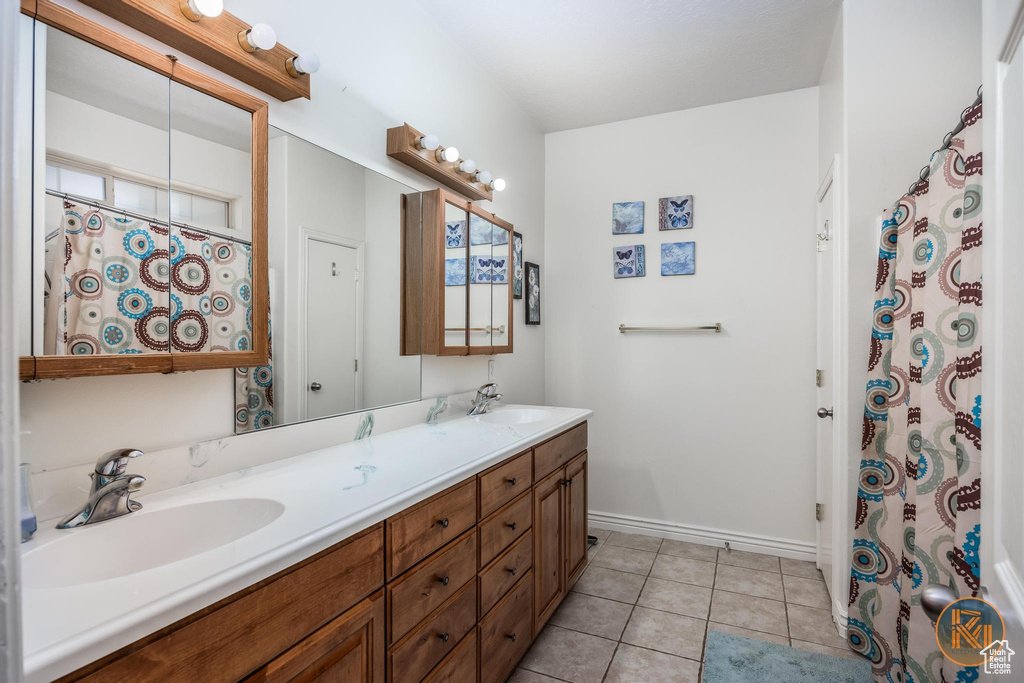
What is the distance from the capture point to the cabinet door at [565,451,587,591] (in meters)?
2.28

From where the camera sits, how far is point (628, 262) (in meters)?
3.24

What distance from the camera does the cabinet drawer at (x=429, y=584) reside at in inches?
47.2

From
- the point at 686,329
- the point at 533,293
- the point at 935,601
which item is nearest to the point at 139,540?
the point at 935,601

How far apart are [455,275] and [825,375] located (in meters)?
1.86

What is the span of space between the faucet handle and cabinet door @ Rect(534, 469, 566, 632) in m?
1.27

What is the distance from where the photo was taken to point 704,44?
8.04ft

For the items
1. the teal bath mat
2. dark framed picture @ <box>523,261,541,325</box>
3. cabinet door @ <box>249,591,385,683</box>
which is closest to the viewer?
cabinet door @ <box>249,591,385,683</box>

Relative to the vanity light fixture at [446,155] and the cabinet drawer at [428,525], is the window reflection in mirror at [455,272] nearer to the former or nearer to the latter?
the vanity light fixture at [446,155]

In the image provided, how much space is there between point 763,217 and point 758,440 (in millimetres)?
1245

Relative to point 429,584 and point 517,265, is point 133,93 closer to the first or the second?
point 429,584

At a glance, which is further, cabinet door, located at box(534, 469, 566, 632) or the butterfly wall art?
the butterfly wall art

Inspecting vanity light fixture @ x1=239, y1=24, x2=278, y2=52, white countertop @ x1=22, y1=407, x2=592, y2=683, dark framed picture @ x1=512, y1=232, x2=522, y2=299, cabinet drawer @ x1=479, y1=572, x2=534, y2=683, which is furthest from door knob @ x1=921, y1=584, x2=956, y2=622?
dark framed picture @ x1=512, y1=232, x2=522, y2=299

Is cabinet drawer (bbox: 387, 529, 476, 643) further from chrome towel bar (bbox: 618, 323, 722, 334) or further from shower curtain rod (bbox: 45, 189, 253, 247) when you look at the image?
chrome towel bar (bbox: 618, 323, 722, 334)

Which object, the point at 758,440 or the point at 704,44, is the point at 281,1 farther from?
the point at 758,440
